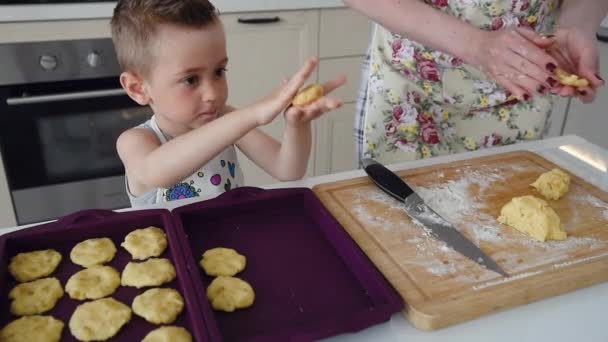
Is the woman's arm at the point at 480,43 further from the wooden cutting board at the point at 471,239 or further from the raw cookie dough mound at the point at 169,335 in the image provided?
the raw cookie dough mound at the point at 169,335

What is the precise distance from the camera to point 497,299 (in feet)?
1.99

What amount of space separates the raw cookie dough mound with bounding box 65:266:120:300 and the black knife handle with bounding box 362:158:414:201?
42 cm

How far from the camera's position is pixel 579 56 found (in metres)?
0.85

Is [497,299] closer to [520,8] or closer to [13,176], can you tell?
[520,8]

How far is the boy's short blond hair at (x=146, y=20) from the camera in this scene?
2.63 ft

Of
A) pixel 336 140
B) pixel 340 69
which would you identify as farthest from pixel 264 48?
pixel 336 140

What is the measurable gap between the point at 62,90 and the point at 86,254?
119cm

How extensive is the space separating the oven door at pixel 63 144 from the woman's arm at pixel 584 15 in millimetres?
1346

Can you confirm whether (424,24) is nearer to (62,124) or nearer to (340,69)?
(340,69)

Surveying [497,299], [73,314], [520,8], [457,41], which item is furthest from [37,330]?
[520,8]

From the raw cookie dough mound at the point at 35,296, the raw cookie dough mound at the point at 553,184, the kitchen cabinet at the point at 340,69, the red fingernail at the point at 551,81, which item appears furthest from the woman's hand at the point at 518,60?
the kitchen cabinet at the point at 340,69

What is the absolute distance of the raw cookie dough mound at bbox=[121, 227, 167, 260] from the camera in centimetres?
67

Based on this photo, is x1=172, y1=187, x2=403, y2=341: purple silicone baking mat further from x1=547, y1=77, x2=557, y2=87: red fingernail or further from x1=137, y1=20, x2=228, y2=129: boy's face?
x1=547, y1=77, x2=557, y2=87: red fingernail

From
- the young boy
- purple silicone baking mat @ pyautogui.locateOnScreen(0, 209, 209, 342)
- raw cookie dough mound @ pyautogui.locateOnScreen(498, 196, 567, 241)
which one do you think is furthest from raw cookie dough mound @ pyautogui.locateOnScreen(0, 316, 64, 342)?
raw cookie dough mound @ pyautogui.locateOnScreen(498, 196, 567, 241)
